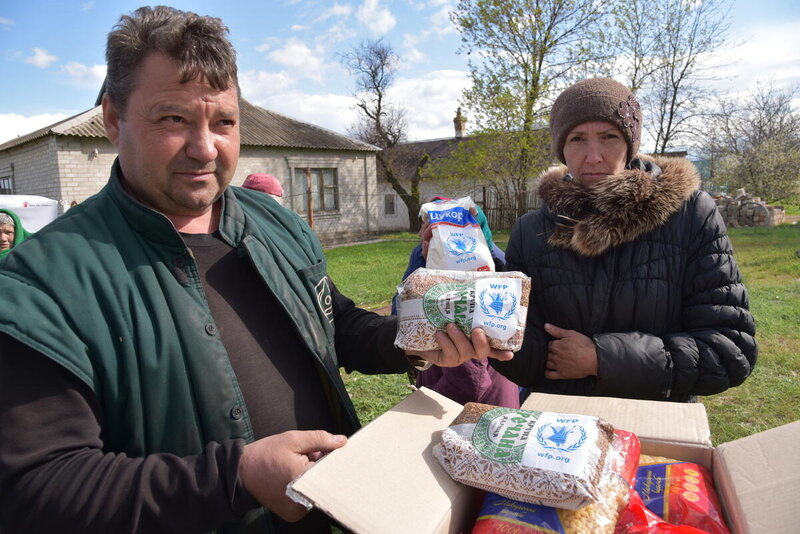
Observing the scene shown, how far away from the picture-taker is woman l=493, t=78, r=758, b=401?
6.04 ft

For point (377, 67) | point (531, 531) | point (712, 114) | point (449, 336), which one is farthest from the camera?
point (377, 67)

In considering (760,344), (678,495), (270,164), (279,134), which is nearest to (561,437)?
(678,495)

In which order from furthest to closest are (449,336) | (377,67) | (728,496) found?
(377,67)
(449,336)
(728,496)

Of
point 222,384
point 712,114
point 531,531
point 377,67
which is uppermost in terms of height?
point 377,67

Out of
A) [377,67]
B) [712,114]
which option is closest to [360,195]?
[377,67]

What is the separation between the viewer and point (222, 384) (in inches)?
52.6

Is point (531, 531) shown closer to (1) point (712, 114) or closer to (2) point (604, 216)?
(2) point (604, 216)

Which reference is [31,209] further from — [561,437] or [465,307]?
[561,437]

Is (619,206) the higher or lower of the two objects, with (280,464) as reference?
higher

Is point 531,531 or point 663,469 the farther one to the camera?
point 663,469

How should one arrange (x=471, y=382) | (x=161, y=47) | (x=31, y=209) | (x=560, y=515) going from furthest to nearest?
(x=31, y=209)
(x=471, y=382)
(x=161, y=47)
(x=560, y=515)

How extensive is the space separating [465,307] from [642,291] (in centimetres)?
91

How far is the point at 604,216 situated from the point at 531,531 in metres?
1.32

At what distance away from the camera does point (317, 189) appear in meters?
21.1
